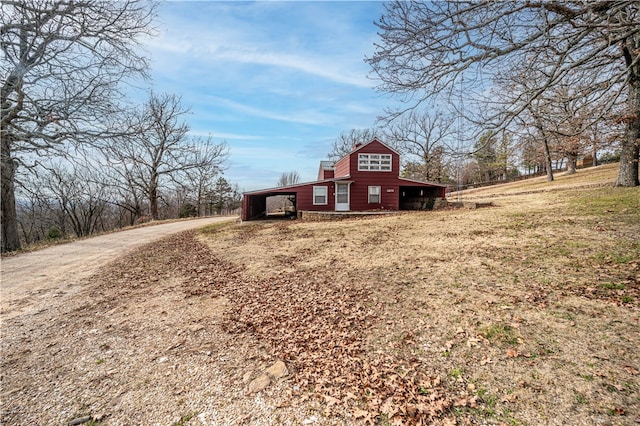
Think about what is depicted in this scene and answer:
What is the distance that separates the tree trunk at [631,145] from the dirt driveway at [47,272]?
1719 centimetres

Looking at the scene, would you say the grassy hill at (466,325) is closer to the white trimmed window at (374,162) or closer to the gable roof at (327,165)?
the white trimmed window at (374,162)

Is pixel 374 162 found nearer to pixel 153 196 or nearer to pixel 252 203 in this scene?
pixel 252 203

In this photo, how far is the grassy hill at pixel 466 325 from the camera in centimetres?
267

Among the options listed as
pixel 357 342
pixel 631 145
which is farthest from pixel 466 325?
pixel 631 145

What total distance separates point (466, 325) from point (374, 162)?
55.7 ft

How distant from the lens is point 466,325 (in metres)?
3.97

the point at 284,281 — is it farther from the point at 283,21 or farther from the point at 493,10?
the point at 283,21

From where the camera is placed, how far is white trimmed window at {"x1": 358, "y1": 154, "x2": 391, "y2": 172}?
1994 centimetres

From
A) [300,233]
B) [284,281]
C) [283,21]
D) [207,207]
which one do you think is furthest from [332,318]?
[207,207]

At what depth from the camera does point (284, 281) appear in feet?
21.0

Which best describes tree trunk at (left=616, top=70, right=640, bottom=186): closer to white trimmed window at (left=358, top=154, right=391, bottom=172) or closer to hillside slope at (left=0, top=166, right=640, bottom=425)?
hillside slope at (left=0, top=166, right=640, bottom=425)

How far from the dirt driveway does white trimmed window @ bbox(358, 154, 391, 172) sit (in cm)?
1437

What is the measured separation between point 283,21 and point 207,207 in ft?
126

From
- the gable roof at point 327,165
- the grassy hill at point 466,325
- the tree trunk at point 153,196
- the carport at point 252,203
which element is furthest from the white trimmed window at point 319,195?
Answer: the tree trunk at point 153,196
